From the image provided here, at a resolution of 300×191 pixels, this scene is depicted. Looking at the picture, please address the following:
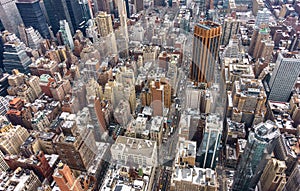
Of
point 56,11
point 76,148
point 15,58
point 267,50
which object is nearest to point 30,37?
point 56,11

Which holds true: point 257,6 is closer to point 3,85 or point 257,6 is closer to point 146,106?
point 146,106

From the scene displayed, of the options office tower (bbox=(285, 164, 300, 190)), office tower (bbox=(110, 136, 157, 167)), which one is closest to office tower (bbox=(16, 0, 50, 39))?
office tower (bbox=(110, 136, 157, 167))

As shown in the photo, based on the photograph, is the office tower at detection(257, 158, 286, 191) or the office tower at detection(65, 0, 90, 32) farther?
the office tower at detection(65, 0, 90, 32)

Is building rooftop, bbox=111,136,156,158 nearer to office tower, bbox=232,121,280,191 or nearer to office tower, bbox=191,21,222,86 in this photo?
office tower, bbox=232,121,280,191

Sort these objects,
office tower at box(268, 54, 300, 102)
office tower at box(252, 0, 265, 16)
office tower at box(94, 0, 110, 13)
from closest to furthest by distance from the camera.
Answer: office tower at box(268, 54, 300, 102) → office tower at box(252, 0, 265, 16) → office tower at box(94, 0, 110, 13)

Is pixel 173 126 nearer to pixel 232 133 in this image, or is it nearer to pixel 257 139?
pixel 232 133

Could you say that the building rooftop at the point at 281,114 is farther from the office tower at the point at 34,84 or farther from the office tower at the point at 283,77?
the office tower at the point at 34,84
